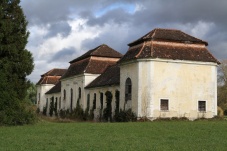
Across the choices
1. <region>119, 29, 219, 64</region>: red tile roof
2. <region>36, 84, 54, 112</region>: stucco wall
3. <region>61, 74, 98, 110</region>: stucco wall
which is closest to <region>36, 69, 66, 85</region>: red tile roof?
<region>36, 84, 54, 112</region>: stucco wall

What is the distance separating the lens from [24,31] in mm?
28547

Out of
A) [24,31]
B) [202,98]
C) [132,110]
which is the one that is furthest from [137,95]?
[24,31]

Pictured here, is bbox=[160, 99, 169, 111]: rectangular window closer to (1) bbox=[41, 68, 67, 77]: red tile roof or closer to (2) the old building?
(2) the old building

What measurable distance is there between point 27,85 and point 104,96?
16.3 m

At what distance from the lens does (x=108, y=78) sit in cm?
4381

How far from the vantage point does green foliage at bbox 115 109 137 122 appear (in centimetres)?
3467

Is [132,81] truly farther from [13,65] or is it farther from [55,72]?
[55,72]

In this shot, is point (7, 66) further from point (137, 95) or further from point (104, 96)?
point (104, 96)

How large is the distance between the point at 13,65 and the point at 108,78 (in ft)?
58.6

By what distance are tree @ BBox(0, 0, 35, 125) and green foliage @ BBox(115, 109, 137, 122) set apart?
32.3 ft

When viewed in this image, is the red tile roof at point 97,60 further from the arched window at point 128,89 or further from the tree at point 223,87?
the tree at point 223,87

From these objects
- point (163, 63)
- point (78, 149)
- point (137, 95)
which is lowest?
point (78, 149)

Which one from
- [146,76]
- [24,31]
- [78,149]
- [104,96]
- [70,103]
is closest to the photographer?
[78,149]

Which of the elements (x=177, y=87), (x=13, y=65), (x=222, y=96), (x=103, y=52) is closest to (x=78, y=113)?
(x=103, y=52)
